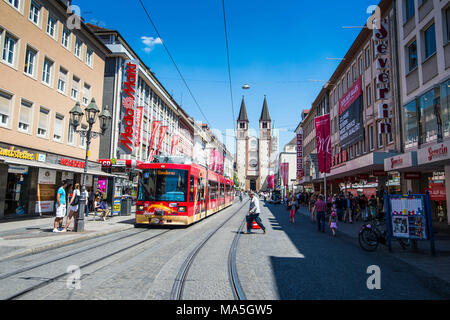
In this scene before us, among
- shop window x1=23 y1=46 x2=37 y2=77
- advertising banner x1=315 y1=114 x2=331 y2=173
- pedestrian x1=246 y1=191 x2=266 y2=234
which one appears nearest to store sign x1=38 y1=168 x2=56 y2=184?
shop window x1=23 y1=46 x2=37 y2=77

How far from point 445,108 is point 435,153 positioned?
2.65 m

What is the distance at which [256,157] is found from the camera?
11931 cm

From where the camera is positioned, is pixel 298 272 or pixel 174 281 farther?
pixel 298 272

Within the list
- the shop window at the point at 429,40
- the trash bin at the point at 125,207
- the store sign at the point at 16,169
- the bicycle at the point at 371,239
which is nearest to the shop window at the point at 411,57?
the shop window at the point at 429,40

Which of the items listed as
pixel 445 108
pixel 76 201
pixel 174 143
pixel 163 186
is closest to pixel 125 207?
pixel 163 186

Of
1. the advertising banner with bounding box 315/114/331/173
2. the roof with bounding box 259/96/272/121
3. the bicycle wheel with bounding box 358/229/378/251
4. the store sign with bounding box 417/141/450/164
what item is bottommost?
the bicycle wheel with bounding box 358/229/378/251

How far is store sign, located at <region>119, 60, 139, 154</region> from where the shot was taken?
93.2 ft

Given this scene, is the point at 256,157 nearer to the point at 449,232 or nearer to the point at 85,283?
the point at 449,232

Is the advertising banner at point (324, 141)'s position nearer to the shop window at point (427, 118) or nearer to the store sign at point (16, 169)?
the shop window at point (427, 118)

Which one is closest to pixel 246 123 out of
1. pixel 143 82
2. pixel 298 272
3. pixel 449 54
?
pixel 143 82

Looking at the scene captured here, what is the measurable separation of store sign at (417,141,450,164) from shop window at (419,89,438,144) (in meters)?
1.98

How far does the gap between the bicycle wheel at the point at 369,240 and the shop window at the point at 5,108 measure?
638 inches

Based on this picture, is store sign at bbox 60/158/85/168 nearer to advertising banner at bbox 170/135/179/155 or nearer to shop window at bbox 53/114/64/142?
shop window at bbox 53/114/64/142
